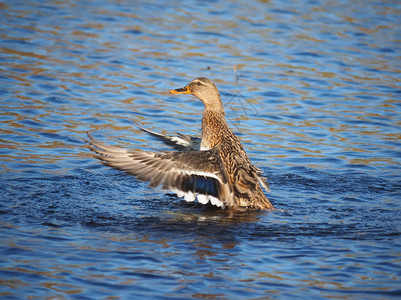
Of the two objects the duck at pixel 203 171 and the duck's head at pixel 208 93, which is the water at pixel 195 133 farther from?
the duck's head at pixel 208 93

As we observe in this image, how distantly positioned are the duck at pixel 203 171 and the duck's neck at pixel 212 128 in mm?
24

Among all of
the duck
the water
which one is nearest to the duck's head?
the duck

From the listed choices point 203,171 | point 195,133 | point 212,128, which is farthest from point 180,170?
point 195,133

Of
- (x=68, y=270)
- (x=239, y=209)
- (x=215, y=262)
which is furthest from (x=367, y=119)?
(x=68, y=270)

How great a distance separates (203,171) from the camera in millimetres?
6852

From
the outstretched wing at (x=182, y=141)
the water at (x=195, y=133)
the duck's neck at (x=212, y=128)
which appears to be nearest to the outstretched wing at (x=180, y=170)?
the water at (x=195, y=133)

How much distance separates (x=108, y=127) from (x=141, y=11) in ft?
18.7

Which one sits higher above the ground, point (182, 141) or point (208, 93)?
point (208, 93)

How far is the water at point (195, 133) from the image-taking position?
18.1 feet

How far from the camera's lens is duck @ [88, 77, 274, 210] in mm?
6625

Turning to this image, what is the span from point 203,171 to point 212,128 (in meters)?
1.00

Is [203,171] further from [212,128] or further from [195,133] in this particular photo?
[195,133]

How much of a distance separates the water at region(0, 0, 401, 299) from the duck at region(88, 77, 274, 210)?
0.24m

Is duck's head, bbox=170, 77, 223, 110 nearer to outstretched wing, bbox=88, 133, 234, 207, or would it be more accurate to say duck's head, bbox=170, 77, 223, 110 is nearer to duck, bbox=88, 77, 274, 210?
duck, bbox=88, 77, 274, 210
